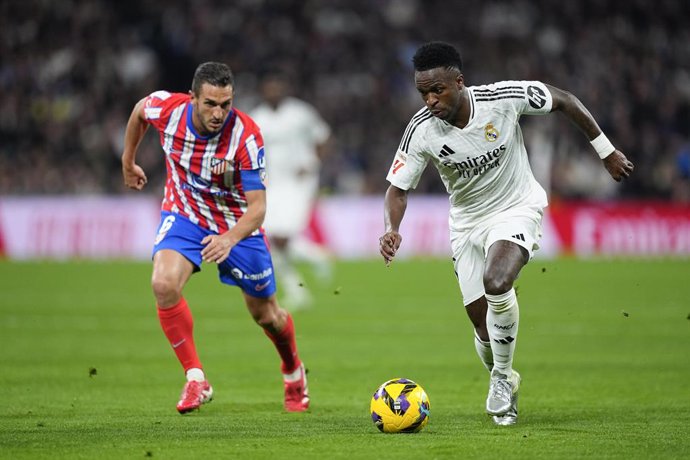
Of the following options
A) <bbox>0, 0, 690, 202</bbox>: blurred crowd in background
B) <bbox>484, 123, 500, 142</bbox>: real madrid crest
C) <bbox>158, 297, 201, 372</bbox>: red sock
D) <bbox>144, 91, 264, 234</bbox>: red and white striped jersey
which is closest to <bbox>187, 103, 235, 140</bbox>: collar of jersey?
<bbox>144, 91, 264, 234</bbox>: red and white striped jersey

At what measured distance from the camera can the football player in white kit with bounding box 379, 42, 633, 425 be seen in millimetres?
7562

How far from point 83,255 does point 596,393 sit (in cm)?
1888

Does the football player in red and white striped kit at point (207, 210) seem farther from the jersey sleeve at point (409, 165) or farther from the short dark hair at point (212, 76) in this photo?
the jersey sleeve at point (409, 165)

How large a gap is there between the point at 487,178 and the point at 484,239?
41 centimetres

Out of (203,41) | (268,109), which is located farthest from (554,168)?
(268,109)

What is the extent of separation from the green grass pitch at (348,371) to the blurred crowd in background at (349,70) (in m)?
6.45

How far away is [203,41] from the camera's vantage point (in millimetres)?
31625

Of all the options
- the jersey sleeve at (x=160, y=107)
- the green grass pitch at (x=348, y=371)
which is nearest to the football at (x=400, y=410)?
the green grass pitch at (x=348, y=371)

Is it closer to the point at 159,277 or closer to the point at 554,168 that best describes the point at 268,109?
the point at 159,277

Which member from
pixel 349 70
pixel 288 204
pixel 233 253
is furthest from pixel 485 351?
pixel 349 70

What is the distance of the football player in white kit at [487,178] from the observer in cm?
756

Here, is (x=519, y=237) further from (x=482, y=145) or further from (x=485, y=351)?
(x=485, y=351)

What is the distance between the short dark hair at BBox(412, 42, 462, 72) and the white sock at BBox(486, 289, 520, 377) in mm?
1484

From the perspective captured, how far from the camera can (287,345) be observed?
8875 mm
